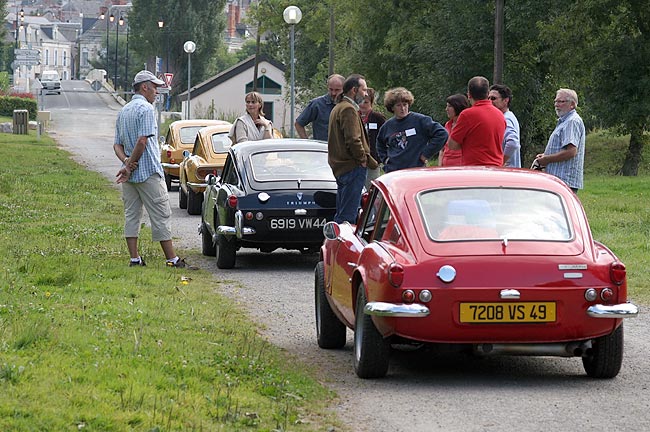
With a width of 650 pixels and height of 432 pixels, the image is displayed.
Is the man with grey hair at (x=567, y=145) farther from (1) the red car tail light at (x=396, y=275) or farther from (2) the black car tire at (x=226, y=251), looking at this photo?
(1) the red car tail light at (x=396, y=275)

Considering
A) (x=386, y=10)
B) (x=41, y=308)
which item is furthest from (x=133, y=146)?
(x=386, y=10)

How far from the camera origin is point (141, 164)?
13430 mm

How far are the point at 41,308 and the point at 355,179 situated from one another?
442cm

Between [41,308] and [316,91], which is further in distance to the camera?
[316,91]

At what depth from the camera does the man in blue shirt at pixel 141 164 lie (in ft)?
43.8

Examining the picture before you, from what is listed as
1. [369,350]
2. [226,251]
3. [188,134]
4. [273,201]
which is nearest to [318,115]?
[273,201]

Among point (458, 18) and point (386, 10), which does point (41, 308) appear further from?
point (386, 10)

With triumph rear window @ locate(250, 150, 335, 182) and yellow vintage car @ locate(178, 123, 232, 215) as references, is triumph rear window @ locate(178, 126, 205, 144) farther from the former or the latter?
triumph rear window @ locate(250, 150, 335, 182)

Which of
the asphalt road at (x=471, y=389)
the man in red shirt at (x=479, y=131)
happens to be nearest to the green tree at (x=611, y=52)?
the man in red shirt at (x=479, y=131)

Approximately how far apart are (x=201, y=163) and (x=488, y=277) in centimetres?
1464

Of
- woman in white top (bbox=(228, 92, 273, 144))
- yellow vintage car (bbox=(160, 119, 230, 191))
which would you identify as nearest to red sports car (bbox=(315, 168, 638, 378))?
woman in white top (bbox=(228, 92, 273, 144))

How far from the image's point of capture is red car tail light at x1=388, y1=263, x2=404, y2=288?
774 centimetres

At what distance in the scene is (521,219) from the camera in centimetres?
820

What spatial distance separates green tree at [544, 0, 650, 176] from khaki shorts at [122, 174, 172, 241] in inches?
1054
